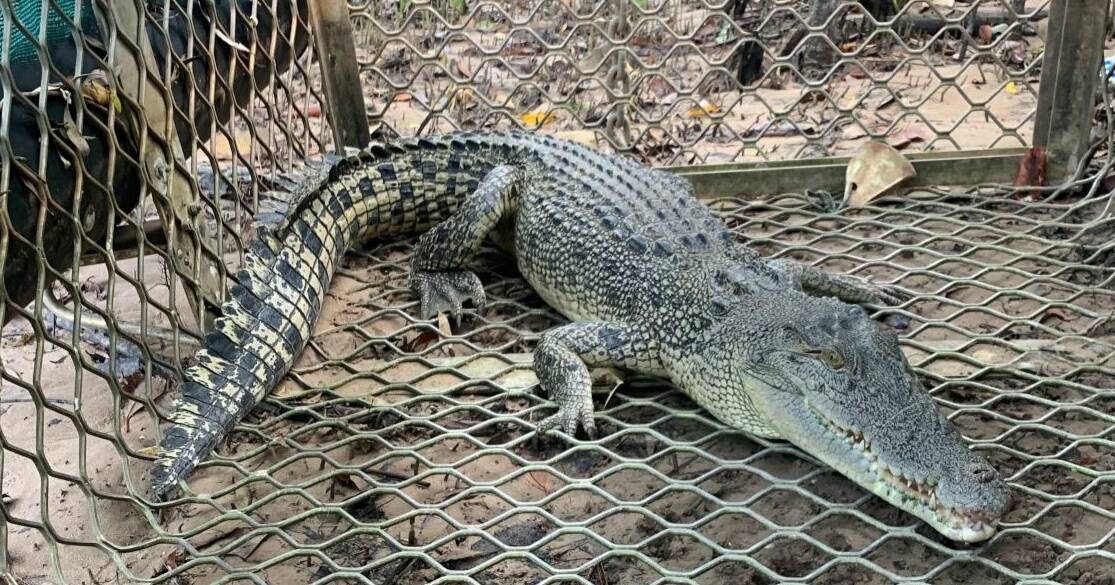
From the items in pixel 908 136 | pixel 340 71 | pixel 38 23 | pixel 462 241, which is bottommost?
pixel 462 241

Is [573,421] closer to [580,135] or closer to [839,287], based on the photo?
[839,287]

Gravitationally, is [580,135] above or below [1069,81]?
below

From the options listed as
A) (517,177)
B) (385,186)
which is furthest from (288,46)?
(517,177)

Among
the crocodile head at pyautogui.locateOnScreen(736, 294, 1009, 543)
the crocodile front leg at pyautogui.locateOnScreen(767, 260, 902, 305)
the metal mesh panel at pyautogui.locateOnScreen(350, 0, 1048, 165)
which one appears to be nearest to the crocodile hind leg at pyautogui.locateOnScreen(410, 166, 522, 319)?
the metal mesh panel at pyautogui.locateOnScreen(350, 0, 1048, 165)

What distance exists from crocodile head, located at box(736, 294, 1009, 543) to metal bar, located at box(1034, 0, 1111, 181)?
6.00 feet

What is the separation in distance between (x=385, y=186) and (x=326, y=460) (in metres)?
1.37

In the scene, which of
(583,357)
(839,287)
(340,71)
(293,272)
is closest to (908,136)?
(839,287)

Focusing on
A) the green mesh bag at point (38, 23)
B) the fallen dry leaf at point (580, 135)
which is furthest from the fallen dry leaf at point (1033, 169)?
the green mesh bag at point (38, 23)

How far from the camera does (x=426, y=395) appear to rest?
9.28ft

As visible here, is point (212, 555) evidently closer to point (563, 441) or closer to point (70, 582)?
point (70, 582)

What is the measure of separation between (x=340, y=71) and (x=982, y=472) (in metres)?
2.97

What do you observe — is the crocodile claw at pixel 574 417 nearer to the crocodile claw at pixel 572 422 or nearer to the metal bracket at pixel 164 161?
the crocodile claw at pixel 572 422

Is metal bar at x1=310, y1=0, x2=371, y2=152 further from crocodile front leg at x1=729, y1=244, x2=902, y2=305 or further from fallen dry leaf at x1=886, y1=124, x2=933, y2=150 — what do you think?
fallen dry leaf at x1=886, y1=124, x2=933, y2=150

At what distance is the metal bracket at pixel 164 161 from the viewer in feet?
8.19
